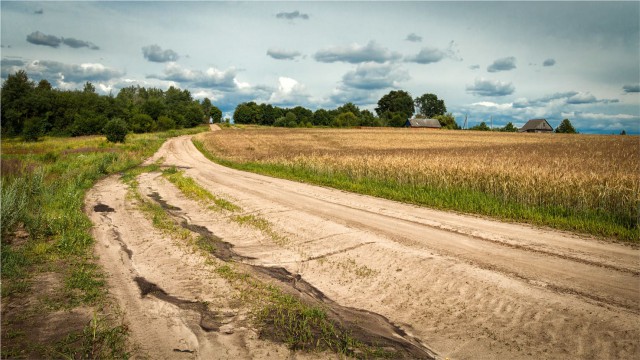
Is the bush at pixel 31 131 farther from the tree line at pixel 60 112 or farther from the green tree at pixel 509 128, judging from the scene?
the green tree at pixel 509 128

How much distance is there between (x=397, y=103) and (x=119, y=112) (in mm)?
101569

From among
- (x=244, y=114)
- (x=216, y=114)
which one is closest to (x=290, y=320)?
(x=244, y=114)

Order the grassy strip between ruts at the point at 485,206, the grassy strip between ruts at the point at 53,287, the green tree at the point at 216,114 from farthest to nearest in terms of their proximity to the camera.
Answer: the green tree at the point at 216,114 < the grassy strip between ruts at the point at 485,206 < the grassy strip between ruts at the point at 53,287

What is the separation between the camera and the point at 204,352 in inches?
183

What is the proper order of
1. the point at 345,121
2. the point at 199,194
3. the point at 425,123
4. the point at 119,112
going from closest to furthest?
the point at 199,194, the point at 119,112, the point at 425,123, the point at 345,121

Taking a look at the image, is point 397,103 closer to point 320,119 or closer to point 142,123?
point 320,119

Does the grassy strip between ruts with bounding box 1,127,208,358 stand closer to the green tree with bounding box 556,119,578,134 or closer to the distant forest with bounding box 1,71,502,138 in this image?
the distant forest with bounding box 1,71,502,138

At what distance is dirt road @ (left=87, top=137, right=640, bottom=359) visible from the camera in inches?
197

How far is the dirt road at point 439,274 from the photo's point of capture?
5012 millimetres

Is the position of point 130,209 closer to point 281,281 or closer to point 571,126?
point 281,281

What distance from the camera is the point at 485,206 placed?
1230 cm

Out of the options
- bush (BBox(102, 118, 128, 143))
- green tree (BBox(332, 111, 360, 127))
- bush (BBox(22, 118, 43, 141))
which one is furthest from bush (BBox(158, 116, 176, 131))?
green tree (BBox(332, 111, 360, 127))

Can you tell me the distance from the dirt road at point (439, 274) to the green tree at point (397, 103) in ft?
480

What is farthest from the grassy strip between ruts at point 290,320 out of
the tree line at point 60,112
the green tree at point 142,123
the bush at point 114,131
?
the green tree at point 142,123
